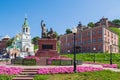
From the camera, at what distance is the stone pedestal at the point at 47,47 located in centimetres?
3906

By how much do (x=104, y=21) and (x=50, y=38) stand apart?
336 feet

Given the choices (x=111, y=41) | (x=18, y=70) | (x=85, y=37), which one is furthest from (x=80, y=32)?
(x=18, y=70)

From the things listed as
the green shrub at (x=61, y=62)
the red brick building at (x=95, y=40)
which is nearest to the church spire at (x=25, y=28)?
the red brick building at (x=95, y=40)

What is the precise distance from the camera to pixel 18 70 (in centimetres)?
2173

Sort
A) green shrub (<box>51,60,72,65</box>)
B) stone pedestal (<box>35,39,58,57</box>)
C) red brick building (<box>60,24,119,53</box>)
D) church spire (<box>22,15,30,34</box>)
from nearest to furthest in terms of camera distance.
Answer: green shrub (<box>51,60,72,65</box>) < stone pedestal (<box>35,39,58,57</box>) < red brick building (<box>60,24,119,53</box>) < church spire (<box>22,15,30,34</box>)

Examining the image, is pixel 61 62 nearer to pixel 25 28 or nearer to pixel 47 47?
pixel 47 47

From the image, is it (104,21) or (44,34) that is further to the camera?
(104,21)

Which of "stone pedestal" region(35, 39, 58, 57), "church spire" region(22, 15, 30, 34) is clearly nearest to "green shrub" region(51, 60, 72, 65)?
"stone pedestal" region(35, 39, 58, 57)

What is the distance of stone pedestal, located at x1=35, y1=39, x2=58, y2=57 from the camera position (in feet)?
128

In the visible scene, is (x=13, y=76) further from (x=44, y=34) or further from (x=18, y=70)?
(x=44, y=34)

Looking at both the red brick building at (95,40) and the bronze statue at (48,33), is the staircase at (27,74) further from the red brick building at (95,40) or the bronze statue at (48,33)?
the red brick building at (95,40)

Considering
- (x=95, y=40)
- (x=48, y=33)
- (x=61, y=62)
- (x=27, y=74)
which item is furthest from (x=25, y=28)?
(x=27, y=74)

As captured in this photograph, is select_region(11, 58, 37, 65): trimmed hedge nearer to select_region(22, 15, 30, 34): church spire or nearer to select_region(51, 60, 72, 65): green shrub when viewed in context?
select_region(51, 60, 72, 65): green shrub

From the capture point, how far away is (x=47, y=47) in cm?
3947
